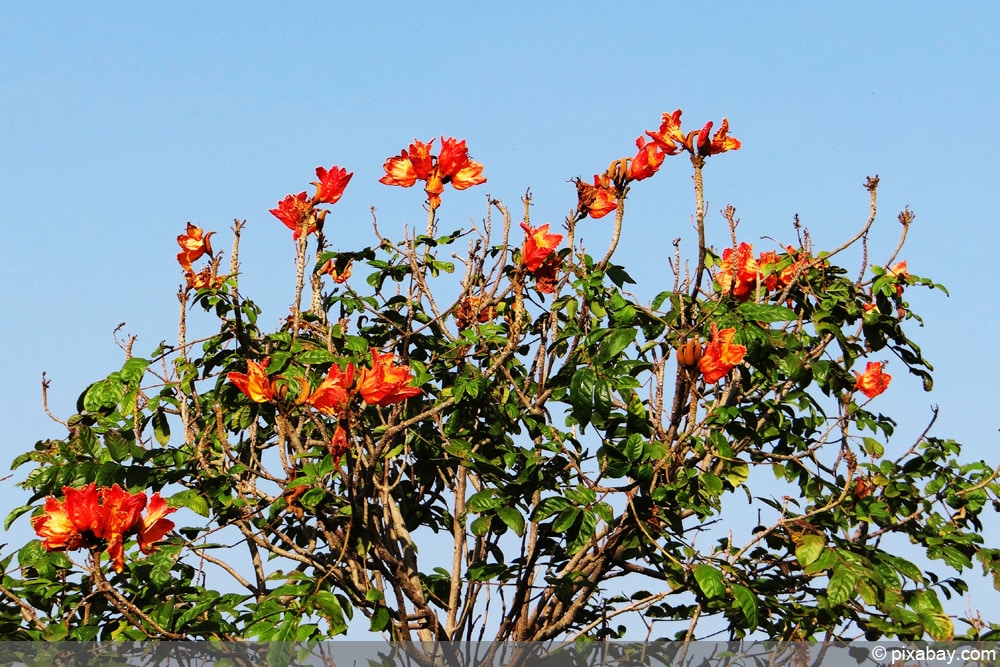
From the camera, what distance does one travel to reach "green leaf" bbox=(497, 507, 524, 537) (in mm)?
3369

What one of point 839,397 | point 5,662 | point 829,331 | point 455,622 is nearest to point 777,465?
point 839,397

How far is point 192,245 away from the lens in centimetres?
421

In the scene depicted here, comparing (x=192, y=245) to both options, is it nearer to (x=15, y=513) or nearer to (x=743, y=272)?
(x=15, y=513)

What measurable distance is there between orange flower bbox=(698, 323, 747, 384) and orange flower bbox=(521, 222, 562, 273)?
31.9 inches

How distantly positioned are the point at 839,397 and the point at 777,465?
17.1 inches

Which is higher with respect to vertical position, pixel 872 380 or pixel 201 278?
pixel 201 278

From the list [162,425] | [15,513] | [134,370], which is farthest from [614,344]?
[15,513]

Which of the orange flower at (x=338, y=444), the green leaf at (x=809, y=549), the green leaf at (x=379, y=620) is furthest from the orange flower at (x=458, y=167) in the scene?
the green leaf at (x=809, y=549)

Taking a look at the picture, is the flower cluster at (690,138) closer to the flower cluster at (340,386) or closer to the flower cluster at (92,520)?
the flower cluster at (340,386)

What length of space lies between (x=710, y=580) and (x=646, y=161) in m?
1.49

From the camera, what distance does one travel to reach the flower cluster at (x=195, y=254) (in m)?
4.16

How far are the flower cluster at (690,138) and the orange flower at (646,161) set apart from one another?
10 cm

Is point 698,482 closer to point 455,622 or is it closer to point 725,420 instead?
point 725,420

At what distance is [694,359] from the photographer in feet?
11.0
